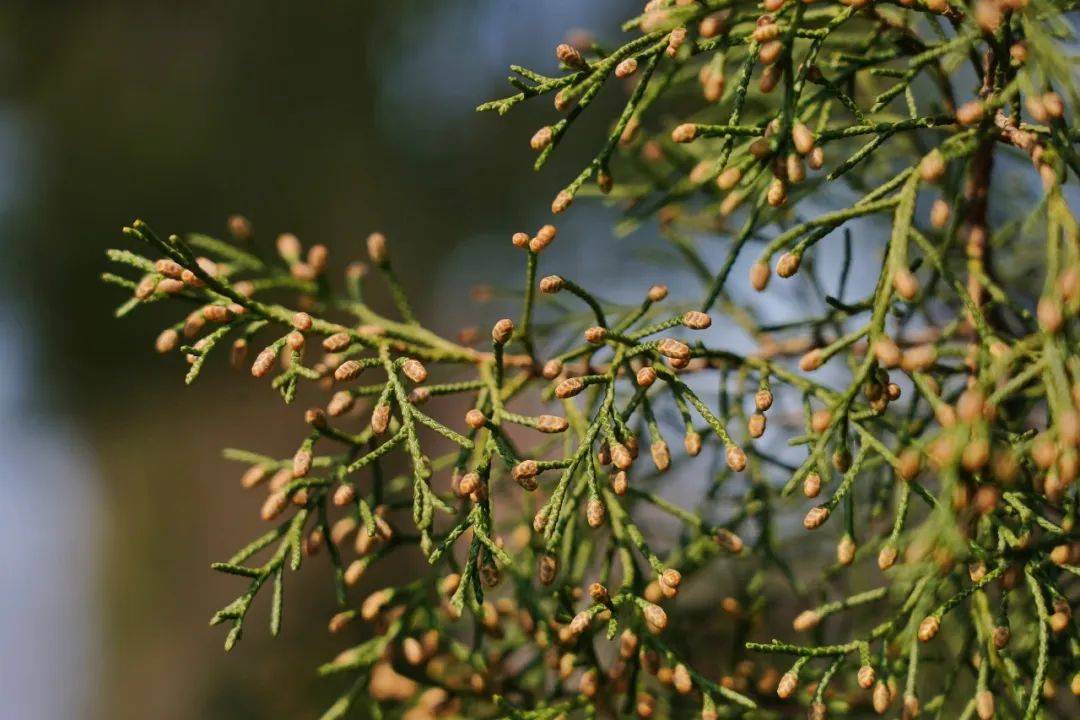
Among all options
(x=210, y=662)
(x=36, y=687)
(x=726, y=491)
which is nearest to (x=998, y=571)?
(x=726, y=491)

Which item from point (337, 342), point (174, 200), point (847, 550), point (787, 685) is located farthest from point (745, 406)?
point (174, 200)

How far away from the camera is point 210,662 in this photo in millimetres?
3408

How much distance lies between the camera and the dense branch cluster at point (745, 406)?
862mm

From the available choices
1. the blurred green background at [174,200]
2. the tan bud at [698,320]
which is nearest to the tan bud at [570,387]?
the tan bud at [698,320]

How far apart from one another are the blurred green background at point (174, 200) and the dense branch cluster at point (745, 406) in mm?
2216

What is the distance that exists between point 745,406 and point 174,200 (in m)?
3.11

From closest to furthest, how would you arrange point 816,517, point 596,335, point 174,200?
point 816,517 < point 596,335 < point 174,200

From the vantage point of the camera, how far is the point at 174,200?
376 cm

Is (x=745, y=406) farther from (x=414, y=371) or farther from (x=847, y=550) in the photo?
(x=414, y=371)

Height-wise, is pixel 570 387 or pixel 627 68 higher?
pixel 627 68

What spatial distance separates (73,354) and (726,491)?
3465mm

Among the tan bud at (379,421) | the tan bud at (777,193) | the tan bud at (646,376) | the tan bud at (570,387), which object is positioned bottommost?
the tan bud at (646,376)

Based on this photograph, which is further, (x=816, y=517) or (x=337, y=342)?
(x=337, y=342)

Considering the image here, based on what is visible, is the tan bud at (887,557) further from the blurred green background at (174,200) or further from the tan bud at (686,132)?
the blurred green background at (174,200)
